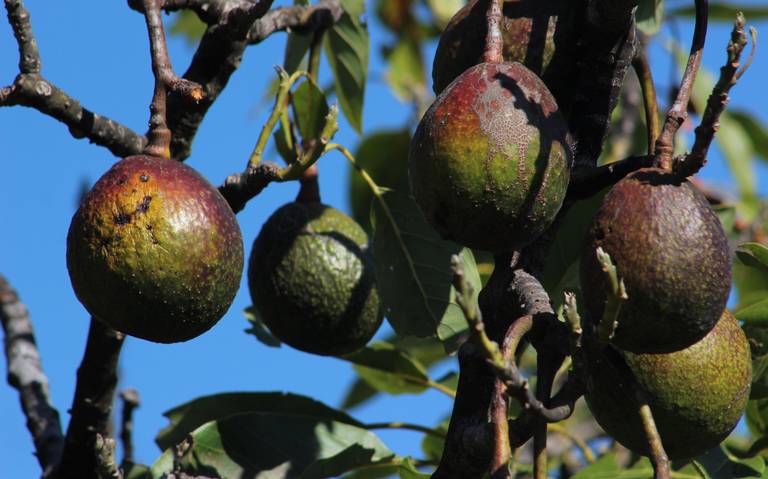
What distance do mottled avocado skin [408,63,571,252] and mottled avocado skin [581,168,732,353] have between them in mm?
120

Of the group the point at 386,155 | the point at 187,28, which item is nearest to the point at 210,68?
the point at 386,155

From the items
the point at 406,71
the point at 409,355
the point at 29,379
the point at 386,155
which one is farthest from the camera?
the point at 406,71

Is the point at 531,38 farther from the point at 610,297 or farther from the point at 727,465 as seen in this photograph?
the point at 727,465

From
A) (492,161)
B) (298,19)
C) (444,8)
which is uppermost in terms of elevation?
(444,8)

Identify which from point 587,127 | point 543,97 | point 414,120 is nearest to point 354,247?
point 587,127

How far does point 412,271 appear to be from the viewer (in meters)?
2.64

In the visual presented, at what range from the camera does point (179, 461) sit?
2234mm

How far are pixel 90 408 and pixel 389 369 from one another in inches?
36.5

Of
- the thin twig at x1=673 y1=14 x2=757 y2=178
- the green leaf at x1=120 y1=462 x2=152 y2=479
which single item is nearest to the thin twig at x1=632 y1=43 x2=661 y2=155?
the thin twig at x1=673 y1=14 x2=757 y2=178

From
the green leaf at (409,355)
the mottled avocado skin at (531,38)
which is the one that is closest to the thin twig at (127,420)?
the green leaf at (409,355)

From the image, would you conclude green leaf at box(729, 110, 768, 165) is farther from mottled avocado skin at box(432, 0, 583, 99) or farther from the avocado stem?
the avocado stem

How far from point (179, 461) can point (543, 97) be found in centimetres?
108

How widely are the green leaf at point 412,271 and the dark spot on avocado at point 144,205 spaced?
3.12 feet

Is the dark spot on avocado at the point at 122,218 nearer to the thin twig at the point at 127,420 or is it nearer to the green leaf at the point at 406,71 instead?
the thin twig at the point at 127,420
